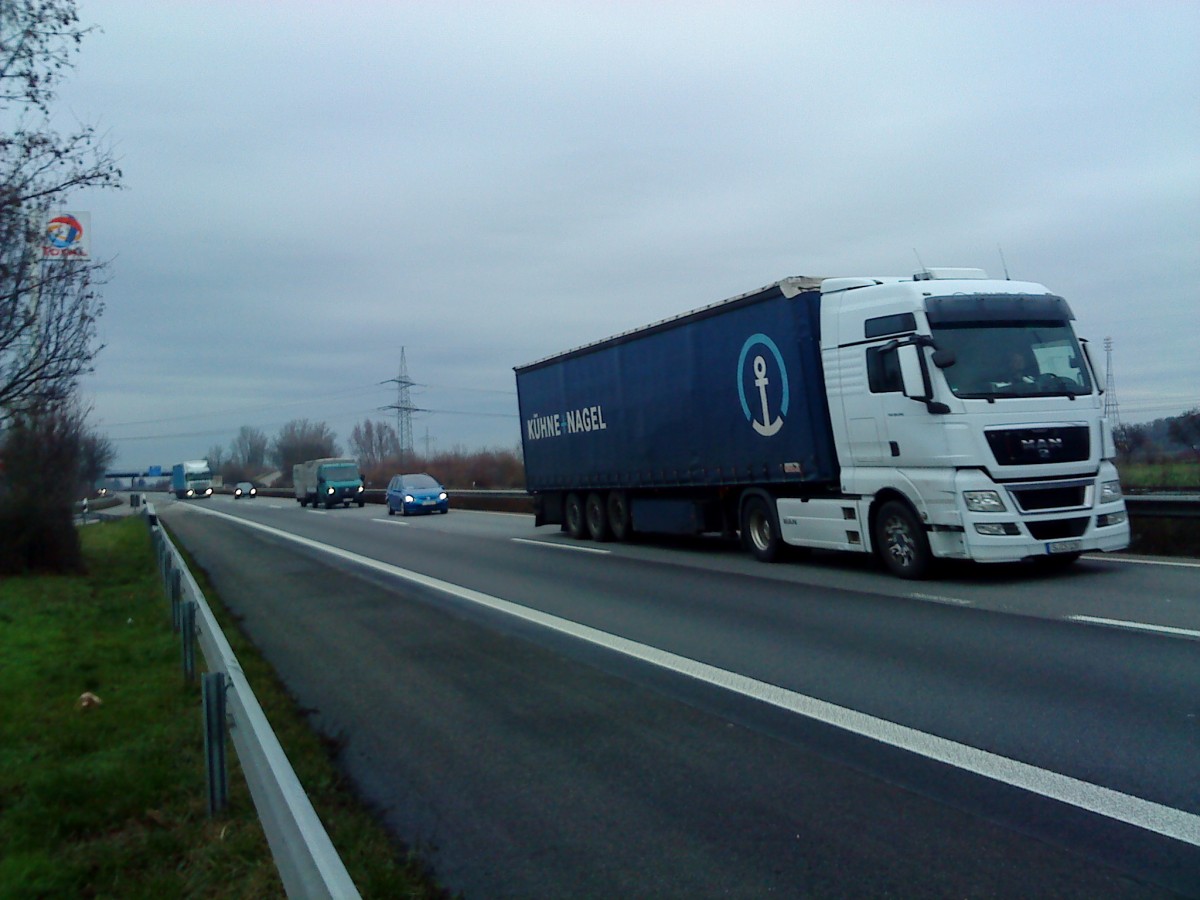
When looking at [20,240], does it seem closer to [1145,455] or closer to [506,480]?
[1145,455]

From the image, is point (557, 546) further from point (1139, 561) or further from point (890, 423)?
point (1139, 561)

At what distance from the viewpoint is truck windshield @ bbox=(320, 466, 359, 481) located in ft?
170

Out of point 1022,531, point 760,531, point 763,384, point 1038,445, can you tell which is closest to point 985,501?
point 1022,531

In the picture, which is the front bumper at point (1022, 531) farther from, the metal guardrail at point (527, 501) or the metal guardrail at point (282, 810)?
the metal guardrail at point (282, 810)

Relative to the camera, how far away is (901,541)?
13.0 metres

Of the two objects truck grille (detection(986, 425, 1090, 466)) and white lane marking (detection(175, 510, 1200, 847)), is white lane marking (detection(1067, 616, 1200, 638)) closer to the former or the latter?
truck grille (detection(986, 425, 1090, 466))

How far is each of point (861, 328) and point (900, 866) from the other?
9.91 meters

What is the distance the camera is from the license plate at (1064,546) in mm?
11805

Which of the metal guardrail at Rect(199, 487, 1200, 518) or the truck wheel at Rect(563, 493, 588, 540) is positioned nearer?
the metal guardrail at Rect(199, 487, 1200, 518)

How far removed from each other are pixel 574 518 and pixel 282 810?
1928cm

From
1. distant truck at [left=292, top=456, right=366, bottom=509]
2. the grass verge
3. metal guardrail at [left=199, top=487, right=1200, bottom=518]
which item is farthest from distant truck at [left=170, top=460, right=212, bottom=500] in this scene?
the grass verge

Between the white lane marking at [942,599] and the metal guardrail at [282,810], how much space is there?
7711mm

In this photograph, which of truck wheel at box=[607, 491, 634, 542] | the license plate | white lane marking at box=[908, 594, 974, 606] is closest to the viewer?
white lane marking at box=[908, 594, 974, 606]

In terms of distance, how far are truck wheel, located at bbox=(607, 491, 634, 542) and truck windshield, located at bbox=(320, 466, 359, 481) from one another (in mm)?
33156
